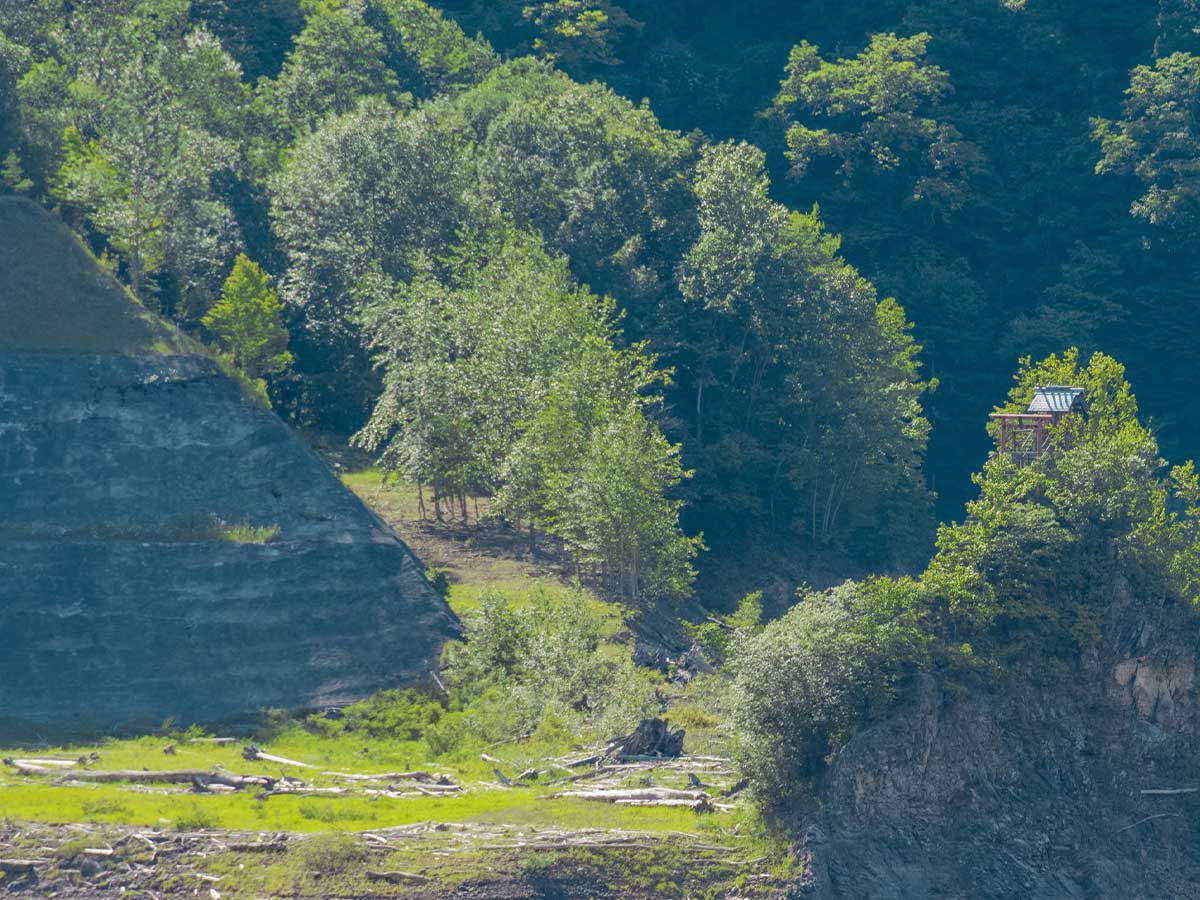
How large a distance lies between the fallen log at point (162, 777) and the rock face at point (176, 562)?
6940 millimetres

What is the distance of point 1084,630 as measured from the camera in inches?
3440

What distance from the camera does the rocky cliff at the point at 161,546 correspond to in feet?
304

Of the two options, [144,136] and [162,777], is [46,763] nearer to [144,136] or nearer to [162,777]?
[162,777]

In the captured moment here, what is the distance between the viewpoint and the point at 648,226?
130m

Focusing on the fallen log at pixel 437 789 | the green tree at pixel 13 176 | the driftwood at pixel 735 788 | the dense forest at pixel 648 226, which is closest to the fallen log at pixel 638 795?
the driftwood at pixel 735 788

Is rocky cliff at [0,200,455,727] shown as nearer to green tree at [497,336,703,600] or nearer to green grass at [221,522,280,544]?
green grass at [221,522,280,544]

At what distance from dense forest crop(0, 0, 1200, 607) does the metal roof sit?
17.8 m

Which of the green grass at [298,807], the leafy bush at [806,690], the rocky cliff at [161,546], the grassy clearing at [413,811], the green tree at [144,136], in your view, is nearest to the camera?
the grassy clearing at [413,811]

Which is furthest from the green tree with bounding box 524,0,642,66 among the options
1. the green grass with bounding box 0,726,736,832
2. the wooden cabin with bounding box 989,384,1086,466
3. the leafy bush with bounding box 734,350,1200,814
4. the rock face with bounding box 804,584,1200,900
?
the green grass with bounding box 0,726,736,832

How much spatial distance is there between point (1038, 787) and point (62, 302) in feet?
161

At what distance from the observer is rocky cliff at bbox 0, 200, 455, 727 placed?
9256 cm

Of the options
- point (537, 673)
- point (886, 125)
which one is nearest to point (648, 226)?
point (886, 125)

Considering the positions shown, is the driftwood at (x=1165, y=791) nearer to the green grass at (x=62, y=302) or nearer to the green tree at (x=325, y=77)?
the green grass at (x=62, y=302)

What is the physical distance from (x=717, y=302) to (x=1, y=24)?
1817 inches
